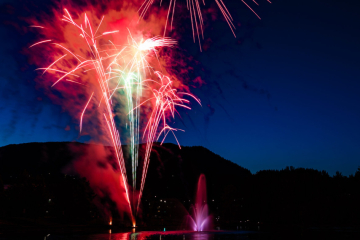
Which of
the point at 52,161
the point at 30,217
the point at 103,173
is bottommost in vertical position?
the point at 30,217

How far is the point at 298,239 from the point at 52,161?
587 ft

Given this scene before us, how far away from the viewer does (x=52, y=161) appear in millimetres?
183500

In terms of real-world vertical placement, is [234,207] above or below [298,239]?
above

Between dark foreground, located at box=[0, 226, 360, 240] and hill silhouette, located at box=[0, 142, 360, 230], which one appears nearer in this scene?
dark foreground, located at box=[0, 226, 360, 240]

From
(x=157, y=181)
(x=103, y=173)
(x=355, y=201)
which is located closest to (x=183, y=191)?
(x=157, y=181)

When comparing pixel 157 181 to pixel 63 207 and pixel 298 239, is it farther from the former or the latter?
pixel 298 239

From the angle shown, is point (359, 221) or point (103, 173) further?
point (103, 173)

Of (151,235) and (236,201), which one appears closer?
(151,235)

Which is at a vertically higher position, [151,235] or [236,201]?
[236,201]

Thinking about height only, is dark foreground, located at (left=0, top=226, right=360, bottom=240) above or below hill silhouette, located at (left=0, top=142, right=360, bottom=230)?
below

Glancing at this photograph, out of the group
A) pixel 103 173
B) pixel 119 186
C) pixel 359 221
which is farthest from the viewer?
pixel 103 173

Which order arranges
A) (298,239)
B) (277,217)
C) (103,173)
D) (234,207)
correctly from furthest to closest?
(103,173), (234,207), (277,217), (298,239)

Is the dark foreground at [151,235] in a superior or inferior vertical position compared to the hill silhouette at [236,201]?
inferior

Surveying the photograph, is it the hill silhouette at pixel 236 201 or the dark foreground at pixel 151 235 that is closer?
the dark foreground at pixel 151 235
